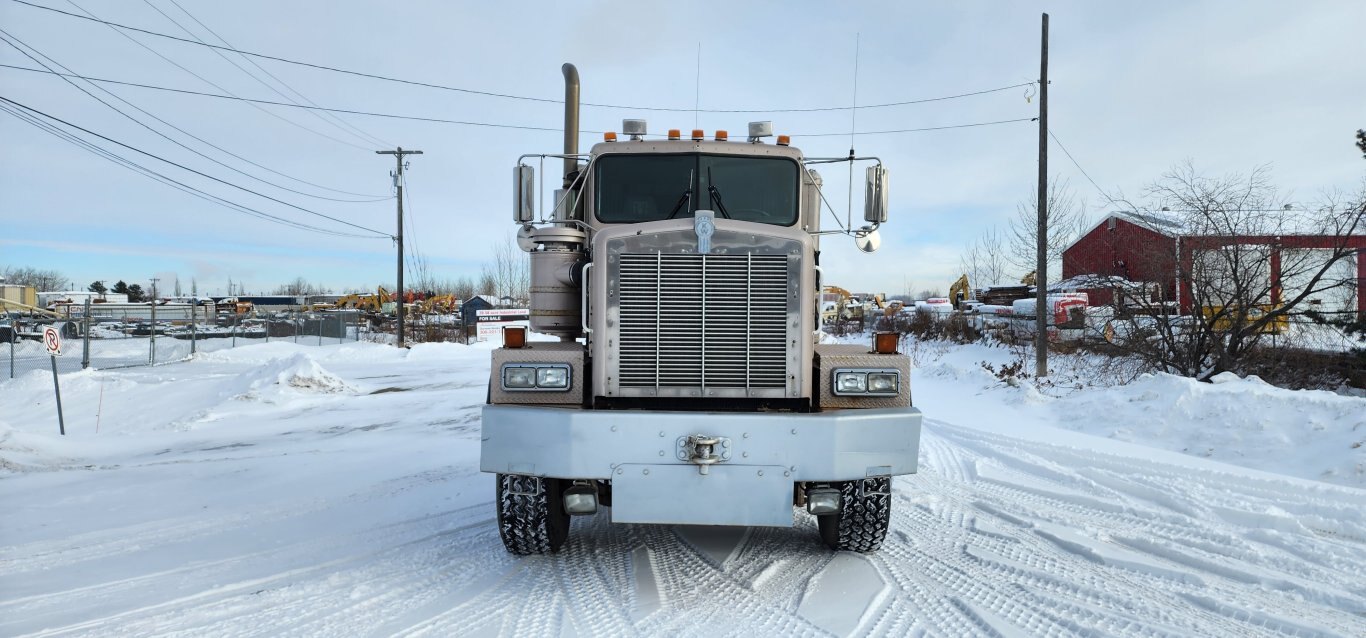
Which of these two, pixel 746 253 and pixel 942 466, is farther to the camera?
pixel 942 466

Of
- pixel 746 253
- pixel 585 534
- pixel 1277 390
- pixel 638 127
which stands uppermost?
pixel 638 127

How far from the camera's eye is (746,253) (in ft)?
14.1

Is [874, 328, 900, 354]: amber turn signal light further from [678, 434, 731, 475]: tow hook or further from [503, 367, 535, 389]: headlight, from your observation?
[503, 367, 535, 389]: headlight

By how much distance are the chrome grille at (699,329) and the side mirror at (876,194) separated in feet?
5.24

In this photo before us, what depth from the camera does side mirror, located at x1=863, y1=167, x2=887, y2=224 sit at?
5484 mm

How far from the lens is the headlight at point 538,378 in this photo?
4.30 m

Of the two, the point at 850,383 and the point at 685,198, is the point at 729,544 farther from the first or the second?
the point at 685,198

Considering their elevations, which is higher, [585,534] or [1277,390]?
[1277,390]

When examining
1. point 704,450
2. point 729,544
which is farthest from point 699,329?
point 729,544

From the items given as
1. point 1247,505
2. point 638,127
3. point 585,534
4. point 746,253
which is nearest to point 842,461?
point 746,253

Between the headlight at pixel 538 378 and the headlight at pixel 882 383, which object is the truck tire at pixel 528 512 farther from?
the headlight at pixel 882 383

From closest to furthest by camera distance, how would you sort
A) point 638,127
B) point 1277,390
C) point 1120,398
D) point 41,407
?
point 638,127, point 1277,390, point 1120,398, point 41,407

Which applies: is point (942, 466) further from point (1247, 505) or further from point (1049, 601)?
point (1049, 601)

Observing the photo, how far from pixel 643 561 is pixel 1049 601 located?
2.29 meters
